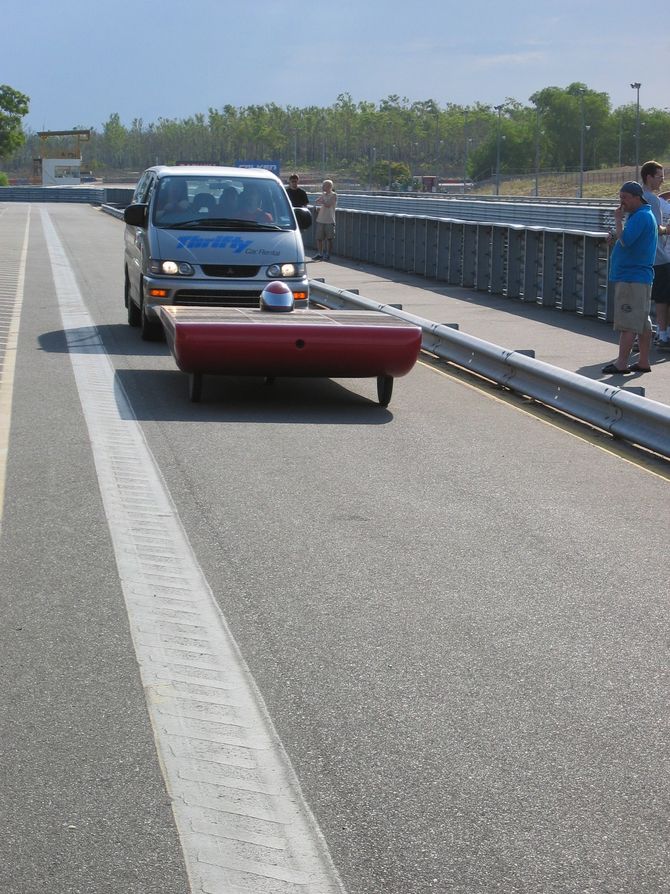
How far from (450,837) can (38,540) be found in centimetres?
352

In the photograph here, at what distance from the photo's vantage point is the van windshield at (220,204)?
1509cm

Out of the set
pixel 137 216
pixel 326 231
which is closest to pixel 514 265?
pixel 137 216

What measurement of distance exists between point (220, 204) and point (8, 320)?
161 inches

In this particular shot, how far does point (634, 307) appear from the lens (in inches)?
517

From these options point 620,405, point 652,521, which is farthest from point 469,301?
point 652,521

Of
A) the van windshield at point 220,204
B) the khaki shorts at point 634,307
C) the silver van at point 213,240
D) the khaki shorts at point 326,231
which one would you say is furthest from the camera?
the khaki shorts at point 326,231

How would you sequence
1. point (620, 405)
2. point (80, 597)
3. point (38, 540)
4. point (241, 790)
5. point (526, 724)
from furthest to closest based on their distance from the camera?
point (620, 405), point (38, 540), point (80, 597), point (526, 724), point (241, 790)

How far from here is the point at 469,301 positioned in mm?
22703

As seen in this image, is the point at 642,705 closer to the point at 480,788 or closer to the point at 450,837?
the point at 480,788

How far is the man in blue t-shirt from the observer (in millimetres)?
12969

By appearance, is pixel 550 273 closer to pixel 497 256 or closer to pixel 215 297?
pixel 497 256

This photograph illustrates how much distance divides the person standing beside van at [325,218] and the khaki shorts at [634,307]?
52.6 ft

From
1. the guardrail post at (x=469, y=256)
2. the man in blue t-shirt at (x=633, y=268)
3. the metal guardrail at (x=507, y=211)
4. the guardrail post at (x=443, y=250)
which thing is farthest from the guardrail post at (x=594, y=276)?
the metal guardrail at (x=507, y=211)

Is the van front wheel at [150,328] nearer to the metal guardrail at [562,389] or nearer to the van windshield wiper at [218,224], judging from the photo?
the van windshield wiper at [218,224]
